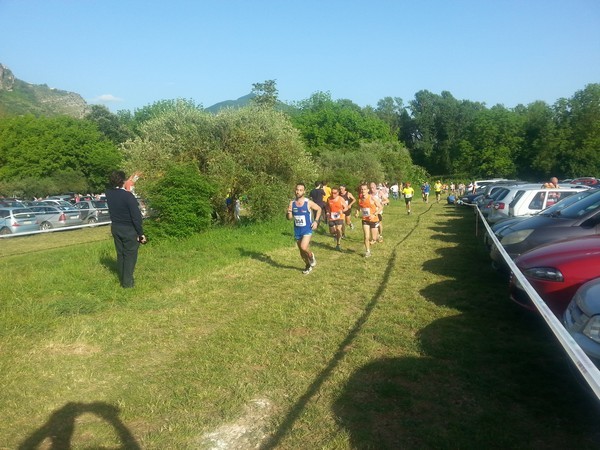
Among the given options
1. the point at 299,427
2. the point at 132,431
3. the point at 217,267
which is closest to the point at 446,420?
the point at 299,427

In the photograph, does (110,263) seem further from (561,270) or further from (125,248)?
(561,270)

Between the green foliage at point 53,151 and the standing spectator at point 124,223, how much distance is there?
49.0 meters

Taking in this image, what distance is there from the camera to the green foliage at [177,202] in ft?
46.1

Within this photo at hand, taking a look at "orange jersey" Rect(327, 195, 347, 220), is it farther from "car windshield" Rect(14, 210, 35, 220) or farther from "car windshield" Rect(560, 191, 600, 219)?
"car windshield" Rect(14, 210, 35, 220)

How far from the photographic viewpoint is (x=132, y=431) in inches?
155

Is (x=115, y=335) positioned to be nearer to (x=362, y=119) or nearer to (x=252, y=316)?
(x=252, y=316)

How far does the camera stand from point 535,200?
1319cm

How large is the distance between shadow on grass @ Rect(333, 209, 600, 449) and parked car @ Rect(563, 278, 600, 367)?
495mm

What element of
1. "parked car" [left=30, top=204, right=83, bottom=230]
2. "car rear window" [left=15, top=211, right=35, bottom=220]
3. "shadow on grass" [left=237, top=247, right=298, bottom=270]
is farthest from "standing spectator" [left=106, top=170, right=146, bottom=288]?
"parked car" [left=30, top=204, right=83, bottom=230]

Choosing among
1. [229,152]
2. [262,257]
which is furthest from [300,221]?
[229,152]

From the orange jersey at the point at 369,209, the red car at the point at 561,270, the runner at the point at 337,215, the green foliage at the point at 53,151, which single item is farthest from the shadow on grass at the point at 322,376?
the green foliage at the point at 53,151

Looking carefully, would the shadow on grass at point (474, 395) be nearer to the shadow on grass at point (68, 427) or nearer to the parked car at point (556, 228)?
the shadow on grass at point (68, 427)

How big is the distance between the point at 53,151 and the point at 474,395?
61914 mm

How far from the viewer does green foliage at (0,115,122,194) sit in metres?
55.7
